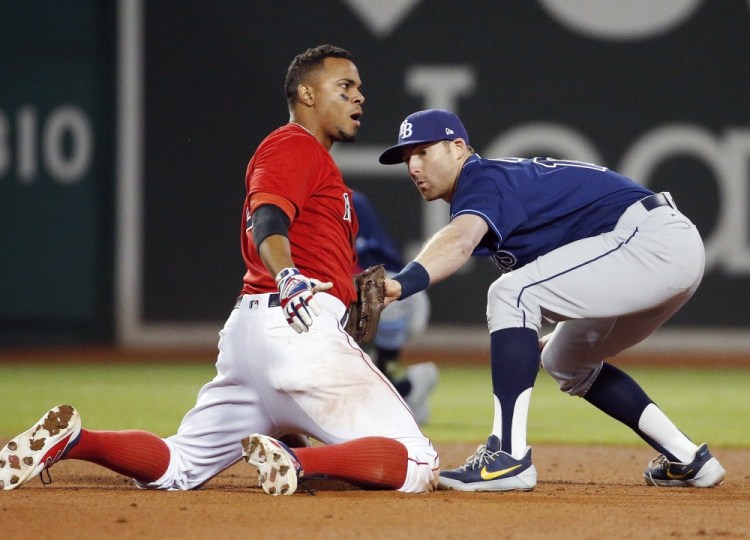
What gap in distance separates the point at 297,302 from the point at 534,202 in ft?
4.06

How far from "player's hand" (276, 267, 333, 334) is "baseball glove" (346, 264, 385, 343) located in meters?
0.50

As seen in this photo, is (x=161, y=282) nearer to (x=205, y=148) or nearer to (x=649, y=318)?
(x=205, y=148)

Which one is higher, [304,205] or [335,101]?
[335,101]

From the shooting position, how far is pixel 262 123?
12883mm

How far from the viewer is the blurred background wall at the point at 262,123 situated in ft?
41.4

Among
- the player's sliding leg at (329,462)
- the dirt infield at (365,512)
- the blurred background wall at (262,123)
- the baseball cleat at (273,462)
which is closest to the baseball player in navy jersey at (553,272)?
the dirt infield at (365,512)

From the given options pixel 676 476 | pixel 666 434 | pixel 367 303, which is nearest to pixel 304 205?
pixel 367 303

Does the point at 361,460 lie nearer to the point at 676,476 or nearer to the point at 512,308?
the point at 512,308

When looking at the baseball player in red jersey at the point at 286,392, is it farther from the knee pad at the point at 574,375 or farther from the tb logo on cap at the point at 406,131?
the knee pad at the point at 574,375

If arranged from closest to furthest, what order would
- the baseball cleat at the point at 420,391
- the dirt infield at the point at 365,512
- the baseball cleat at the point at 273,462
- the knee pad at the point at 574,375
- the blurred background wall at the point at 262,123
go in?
1. the dirt infield at the point at 365,512
2. the baseball cleat at the point at 273,462
3. the knee pad at the point at 574,375
4. the baseball cleat at the point at 420,391
5. the blurred background wall at the point at 262,123

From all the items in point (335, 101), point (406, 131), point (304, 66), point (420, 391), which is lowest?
point (420, 391)

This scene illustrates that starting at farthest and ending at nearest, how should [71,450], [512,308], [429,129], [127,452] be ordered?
[429,129], [512,308], [127,452], [71,450]

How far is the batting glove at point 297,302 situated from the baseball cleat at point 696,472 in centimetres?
183

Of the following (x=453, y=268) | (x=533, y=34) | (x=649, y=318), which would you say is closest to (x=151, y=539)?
(x=453, y=268)
